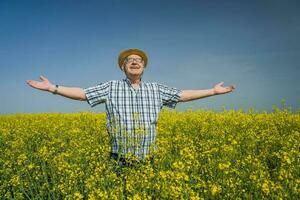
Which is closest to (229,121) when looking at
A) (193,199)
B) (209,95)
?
(209,95)

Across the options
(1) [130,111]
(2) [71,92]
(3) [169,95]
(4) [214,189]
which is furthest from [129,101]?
(4) [214,189]

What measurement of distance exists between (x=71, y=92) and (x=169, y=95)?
1270mm

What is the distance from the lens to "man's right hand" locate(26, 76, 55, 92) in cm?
519

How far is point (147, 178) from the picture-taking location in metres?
4.18

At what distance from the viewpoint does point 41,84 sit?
522 cm

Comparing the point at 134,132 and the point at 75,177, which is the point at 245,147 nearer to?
the point at 134,132

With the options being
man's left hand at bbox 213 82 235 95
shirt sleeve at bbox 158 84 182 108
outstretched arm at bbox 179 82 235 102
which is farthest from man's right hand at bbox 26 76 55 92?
man's left hand at bbox 213 82 235 95

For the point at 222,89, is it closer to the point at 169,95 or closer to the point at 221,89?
the point at 221,89

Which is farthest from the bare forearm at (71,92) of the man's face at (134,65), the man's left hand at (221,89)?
the man's left hand at (221,89)

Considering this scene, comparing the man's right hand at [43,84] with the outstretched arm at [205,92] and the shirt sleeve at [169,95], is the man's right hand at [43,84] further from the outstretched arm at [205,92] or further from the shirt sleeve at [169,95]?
the outstretched arm at [205,92]

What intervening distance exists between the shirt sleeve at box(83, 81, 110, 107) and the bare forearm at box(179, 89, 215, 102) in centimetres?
102

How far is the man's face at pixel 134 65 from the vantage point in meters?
5.14

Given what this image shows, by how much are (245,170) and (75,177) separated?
6.08 feet

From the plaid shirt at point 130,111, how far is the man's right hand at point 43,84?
440 mm
